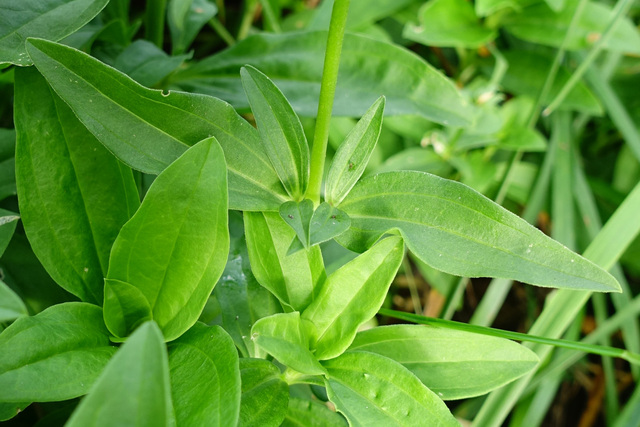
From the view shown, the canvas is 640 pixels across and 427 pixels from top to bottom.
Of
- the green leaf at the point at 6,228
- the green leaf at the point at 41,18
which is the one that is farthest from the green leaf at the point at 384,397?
the green leaf at the point at 41,18

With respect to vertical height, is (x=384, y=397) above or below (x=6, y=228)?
below

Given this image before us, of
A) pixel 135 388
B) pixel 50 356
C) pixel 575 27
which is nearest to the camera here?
pixel 135 388

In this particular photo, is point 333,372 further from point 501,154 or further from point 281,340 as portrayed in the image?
point 501,154

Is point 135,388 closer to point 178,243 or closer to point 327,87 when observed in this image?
point 178,243

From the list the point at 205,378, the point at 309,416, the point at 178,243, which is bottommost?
the point at 309,416

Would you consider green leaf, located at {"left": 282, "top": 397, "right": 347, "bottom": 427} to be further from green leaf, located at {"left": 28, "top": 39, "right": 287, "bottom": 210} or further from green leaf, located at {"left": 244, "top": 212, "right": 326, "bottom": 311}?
green leaf, located at {"left": 28, "top": 39, "right": 287, "bottom": 210}

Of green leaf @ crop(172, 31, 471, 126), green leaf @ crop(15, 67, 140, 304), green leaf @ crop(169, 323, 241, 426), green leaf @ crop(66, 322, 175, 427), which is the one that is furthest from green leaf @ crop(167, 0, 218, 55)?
green leaf @ crop(66, 322, 175, 427)

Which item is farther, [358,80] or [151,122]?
[358,80]

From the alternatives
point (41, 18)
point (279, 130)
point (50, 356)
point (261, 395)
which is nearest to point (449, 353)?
point (261, 395)
